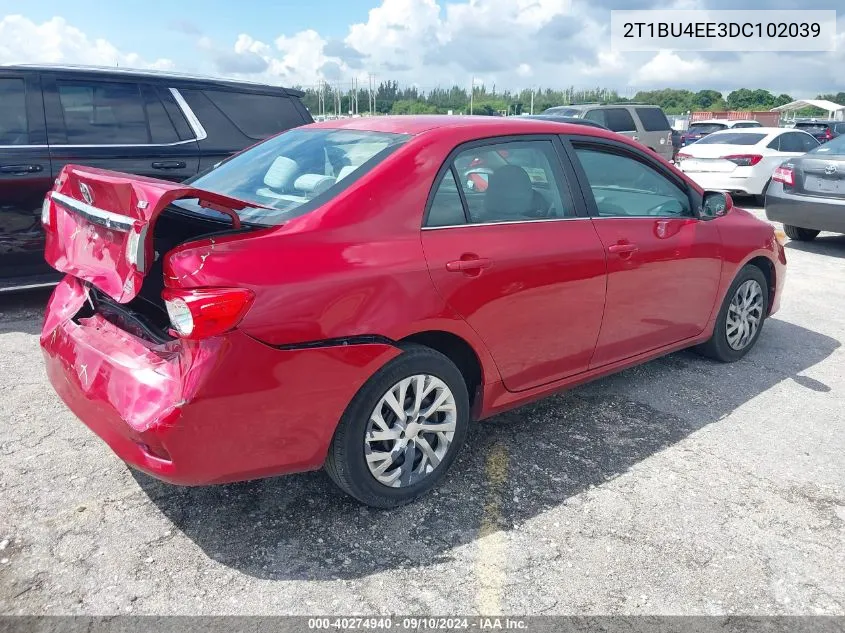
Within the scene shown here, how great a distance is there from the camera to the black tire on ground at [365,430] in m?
2.75

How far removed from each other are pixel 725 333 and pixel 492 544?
275 cm

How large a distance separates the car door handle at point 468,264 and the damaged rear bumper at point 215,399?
45 centimetres

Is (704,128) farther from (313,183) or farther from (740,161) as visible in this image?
(313,183)

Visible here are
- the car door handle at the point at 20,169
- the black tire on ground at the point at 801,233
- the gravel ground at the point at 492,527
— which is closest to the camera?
the gravel ground at the point at 492,527

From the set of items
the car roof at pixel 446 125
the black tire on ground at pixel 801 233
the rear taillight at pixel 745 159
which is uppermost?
the car roof at pixel 446 125

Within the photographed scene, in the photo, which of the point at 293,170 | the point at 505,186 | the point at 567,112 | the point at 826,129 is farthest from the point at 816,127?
the point at 293,170

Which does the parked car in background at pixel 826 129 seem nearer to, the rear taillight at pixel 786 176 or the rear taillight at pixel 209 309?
the rear taillight at pixel 786 176

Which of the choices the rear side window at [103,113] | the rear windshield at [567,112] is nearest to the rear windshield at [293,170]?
the rear side window at [103,113]

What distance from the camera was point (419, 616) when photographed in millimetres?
2396

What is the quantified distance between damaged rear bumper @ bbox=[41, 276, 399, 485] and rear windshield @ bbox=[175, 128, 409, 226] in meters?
0.57

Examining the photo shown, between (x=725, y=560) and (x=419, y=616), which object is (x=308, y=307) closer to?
(x=419, y=616)

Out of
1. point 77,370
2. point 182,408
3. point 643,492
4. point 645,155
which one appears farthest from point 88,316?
point 645,155

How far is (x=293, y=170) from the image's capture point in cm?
324

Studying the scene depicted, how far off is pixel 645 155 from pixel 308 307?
2498 millimetres
